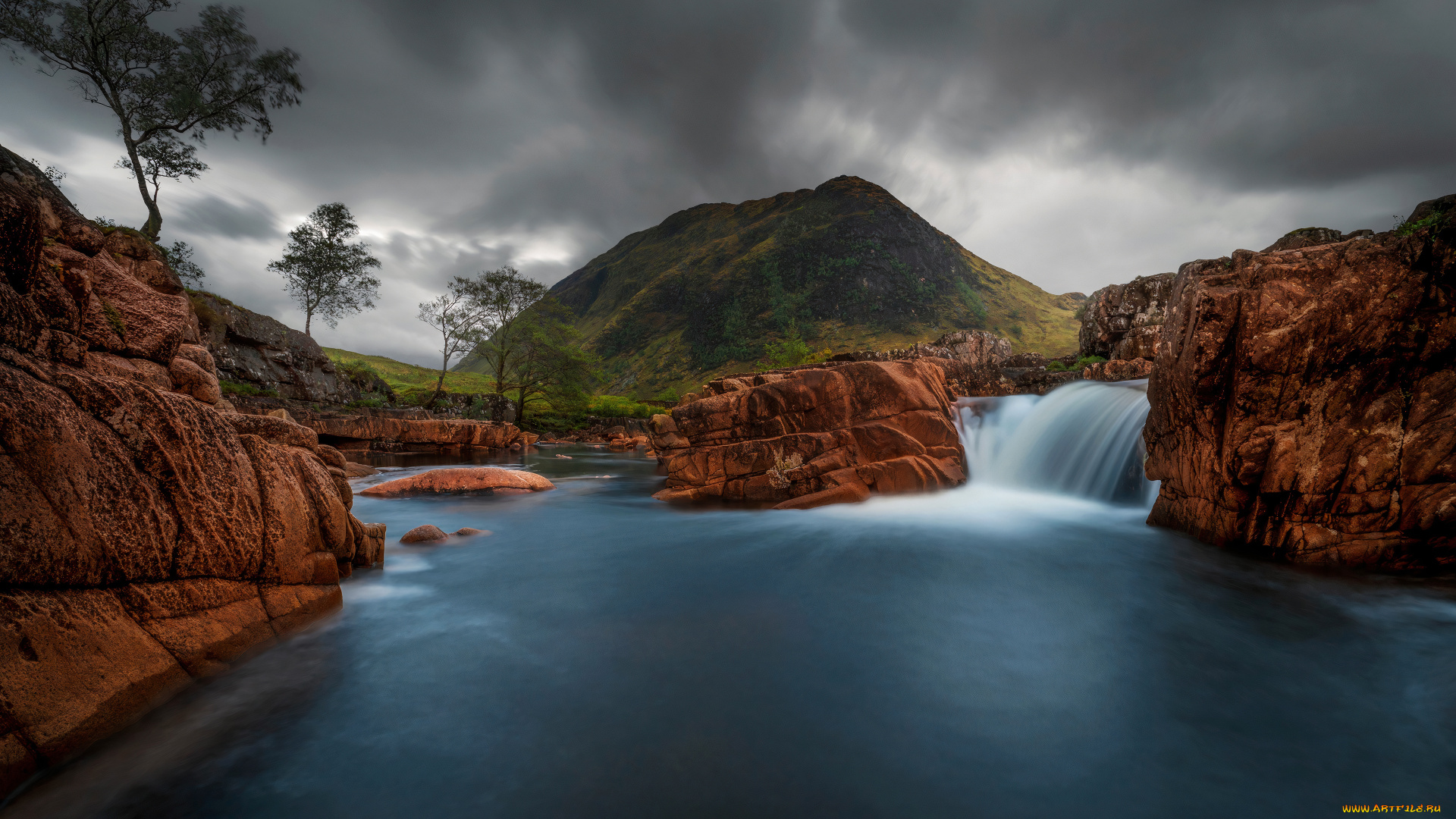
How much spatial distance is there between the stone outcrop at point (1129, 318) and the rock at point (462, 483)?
1124 inches

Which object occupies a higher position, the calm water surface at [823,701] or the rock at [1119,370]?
the rock at [1119,370]

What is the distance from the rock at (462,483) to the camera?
1446cm

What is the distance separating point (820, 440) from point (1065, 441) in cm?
694

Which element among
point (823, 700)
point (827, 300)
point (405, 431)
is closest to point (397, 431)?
point (405, 431)

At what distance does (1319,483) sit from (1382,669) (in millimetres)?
3240

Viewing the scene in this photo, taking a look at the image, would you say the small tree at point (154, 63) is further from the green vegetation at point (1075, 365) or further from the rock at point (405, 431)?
the green vegetation at point (1075, 365)

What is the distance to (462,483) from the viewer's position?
593 inches

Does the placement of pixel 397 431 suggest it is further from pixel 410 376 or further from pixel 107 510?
pixel 410 376

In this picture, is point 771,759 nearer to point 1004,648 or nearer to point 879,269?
point 1004,648

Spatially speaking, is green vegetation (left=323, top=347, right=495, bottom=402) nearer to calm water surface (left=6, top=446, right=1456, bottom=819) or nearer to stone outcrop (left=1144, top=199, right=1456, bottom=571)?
calm water surface (left=6, top=446, right=1456, bottom=819)

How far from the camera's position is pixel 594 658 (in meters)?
4.88

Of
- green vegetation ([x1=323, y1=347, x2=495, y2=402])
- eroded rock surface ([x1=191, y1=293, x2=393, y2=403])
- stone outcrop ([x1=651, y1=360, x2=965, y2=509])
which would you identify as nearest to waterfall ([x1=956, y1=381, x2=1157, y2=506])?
stone outcrop ([x1=651, y1=360, x2=965, y2=509])

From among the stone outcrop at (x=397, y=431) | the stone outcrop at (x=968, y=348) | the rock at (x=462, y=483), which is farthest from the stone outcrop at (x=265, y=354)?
the stone outcrop at (x=968, y=348)

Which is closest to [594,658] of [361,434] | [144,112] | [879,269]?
[361,434]
